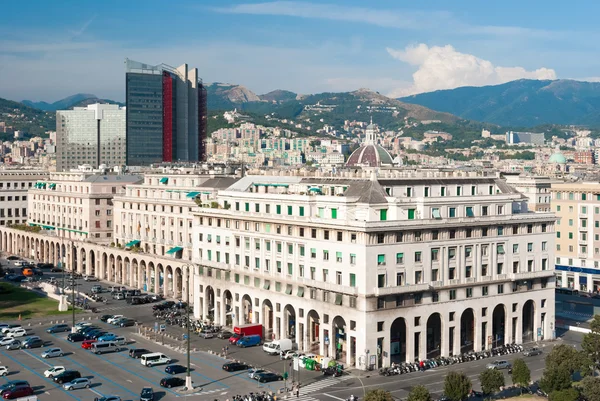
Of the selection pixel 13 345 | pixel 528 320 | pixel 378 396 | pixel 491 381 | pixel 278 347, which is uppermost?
pixel 378 396

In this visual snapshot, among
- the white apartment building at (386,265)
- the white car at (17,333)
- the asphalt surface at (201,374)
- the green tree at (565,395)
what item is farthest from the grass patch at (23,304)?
the green tree at (565,395)

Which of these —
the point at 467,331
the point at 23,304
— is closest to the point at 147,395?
the point at 467,331

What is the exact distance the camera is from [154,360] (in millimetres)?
92250

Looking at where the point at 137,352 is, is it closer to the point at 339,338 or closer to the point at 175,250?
the point at 339,338

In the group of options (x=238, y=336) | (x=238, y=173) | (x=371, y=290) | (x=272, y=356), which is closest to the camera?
(x=371, y=290)

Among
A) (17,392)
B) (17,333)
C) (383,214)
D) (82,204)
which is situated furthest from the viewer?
(82,204)

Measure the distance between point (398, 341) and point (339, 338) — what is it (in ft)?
21.9

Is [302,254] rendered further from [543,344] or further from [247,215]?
[543,344]

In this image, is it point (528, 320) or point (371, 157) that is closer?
point (528, 320)

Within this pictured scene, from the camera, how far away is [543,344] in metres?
103

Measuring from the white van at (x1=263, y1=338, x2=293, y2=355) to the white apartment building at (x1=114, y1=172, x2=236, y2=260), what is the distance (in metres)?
37.1

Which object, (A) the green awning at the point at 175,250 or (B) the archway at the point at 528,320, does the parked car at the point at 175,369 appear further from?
(A) the green awning at the point at 175,250

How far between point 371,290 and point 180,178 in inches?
2538

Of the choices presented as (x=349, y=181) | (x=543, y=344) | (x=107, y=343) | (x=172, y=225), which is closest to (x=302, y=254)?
(x=349, y=181)
